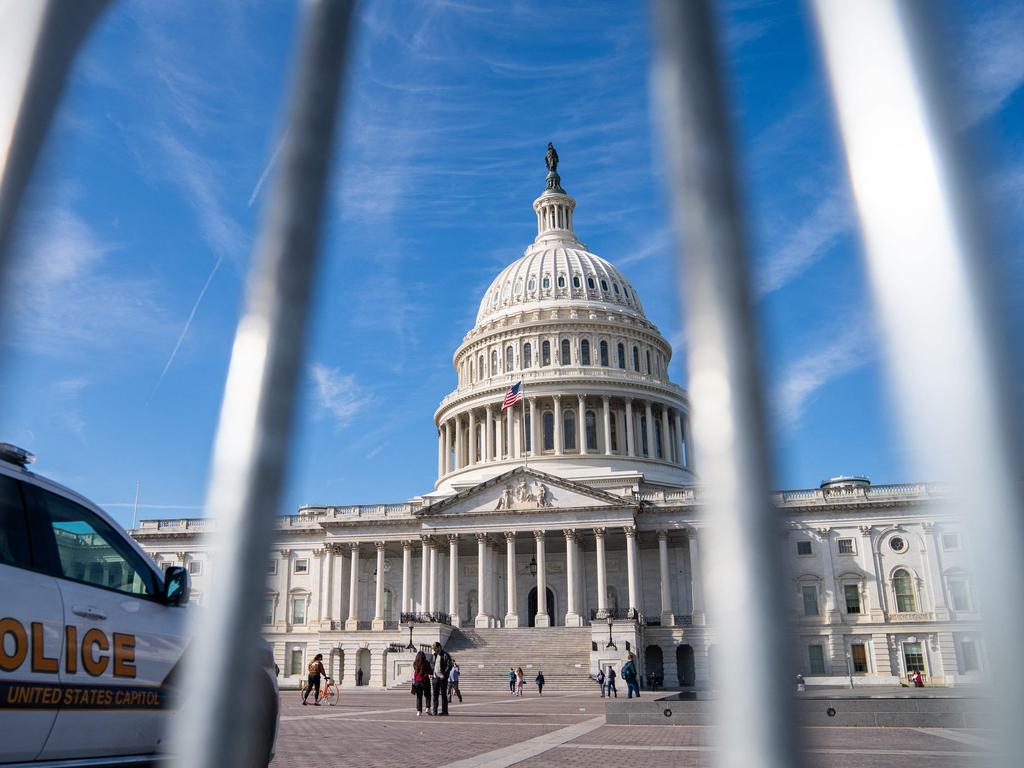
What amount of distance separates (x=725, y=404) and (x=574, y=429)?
7264cm

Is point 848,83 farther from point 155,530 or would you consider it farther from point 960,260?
point 155,530

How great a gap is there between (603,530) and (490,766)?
4943 centimetres

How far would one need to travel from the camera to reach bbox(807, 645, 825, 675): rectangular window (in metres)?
57.7

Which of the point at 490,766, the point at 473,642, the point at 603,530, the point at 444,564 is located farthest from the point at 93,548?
the point at 444,564

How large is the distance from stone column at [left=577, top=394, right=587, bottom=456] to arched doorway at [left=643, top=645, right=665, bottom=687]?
59.6 ft

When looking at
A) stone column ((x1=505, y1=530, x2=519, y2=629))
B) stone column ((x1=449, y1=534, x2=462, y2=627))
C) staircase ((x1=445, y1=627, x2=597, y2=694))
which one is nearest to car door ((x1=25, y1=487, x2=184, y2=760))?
staircase ((x1=445, y1=627, x2=597, y2=694))

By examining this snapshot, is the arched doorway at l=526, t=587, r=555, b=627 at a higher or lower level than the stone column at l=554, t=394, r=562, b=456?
lower

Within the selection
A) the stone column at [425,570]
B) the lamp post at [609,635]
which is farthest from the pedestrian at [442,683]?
the stone column at [425,570]

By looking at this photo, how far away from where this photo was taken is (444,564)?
211 feet

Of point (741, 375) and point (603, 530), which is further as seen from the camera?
point (603, 530)

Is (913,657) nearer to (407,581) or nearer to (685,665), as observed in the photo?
(685,665)

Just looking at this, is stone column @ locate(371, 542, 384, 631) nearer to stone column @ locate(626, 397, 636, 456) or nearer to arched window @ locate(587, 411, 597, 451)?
arched window @ locate(587, 411, 597, 451)

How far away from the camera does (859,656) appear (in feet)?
190

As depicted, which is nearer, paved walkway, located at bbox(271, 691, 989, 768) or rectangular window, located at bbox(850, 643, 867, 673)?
paved walkway, located at bbox(271, 691, 989, 768)
